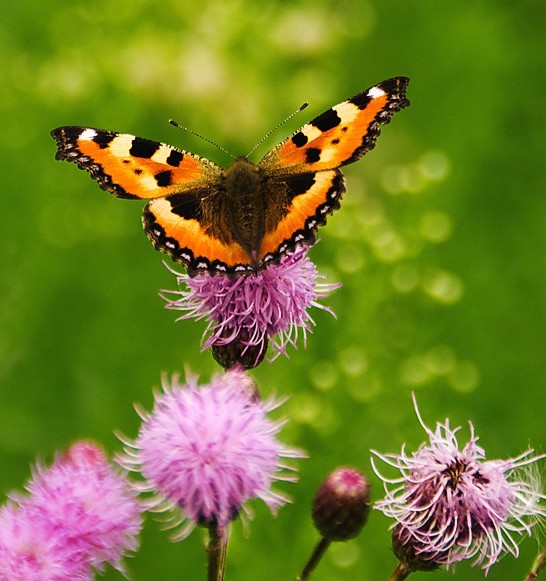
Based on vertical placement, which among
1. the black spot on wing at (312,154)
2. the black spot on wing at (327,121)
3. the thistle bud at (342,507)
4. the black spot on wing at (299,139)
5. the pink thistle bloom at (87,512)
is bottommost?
the pink thistle bloom at (87,512)

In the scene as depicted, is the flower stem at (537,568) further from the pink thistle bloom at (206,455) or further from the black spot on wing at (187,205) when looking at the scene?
the black spot on wing at (187,205)

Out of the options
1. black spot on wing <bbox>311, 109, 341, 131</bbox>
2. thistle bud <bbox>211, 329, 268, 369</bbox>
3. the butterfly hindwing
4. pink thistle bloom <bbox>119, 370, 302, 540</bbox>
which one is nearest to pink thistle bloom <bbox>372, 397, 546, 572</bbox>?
pink thistle bloom <bbox>119, 370, 302, 540</bbox>

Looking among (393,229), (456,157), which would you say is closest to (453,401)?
(393,229)

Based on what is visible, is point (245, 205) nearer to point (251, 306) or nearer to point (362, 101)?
point (251, 306)

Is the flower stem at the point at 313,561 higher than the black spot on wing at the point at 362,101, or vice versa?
the black spot on wing at the point at 362,101

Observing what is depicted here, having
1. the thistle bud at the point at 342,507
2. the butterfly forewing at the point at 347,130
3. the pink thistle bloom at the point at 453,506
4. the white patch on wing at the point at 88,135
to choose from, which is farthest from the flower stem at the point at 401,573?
the white patch on wing at the point at 88,135
